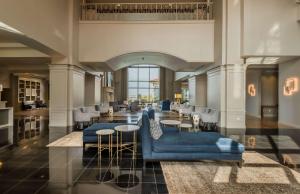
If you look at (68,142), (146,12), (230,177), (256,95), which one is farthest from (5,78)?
(256,95)

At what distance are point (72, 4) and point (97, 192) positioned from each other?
831 centimetres

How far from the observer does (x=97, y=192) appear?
10.3 feet

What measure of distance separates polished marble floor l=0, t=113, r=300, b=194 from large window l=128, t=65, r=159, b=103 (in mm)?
20374

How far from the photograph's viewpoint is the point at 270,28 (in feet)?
28.7

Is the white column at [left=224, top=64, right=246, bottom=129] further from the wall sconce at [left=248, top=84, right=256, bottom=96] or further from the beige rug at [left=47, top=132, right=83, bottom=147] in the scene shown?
the beige rug at [left=47, top=132, right=83, bottom=147]

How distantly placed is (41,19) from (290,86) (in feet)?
33.3

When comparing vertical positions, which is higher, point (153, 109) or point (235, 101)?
point (235, 101)

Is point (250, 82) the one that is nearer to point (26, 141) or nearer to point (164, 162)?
point (164, 162)

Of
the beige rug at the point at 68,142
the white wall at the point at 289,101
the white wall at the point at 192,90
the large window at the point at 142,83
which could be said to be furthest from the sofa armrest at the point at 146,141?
the large window at the point at 142,83

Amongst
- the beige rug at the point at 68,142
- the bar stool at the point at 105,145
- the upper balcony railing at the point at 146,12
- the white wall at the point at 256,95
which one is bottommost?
Answer: the beige rug at the point at 68,142

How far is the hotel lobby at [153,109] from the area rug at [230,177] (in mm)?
18

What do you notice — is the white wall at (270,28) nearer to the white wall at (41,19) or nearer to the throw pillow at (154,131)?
the throw pillow at (154,131)

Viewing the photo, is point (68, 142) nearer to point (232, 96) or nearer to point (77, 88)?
point (77, 88)

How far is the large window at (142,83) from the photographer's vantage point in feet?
87.1
